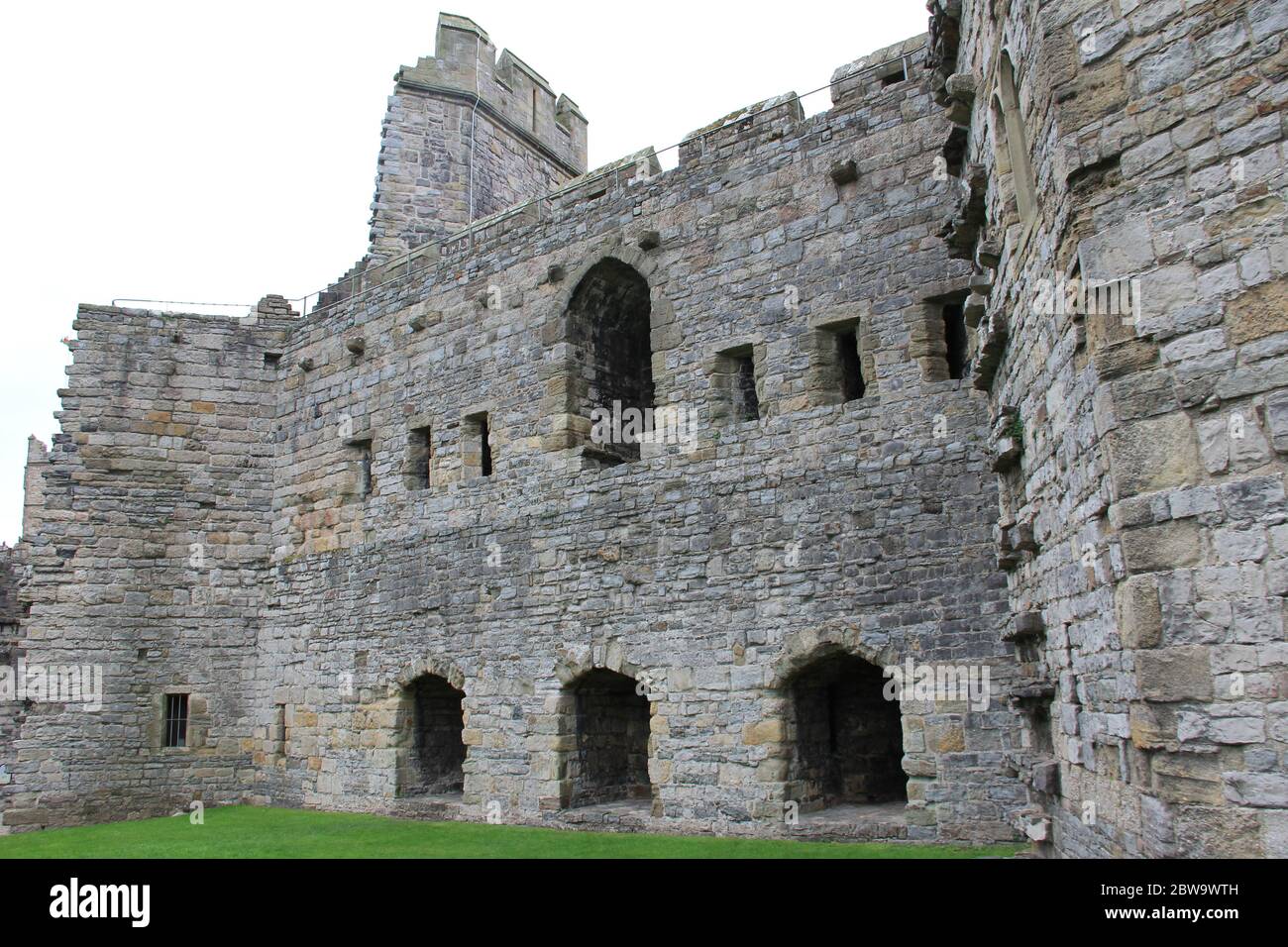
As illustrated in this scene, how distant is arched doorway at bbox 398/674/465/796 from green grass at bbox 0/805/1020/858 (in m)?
0.72

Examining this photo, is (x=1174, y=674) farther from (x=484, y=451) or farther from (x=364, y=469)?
(x=364, y=469)

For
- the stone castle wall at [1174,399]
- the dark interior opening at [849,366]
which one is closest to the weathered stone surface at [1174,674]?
the stone castle wall at [1174,399]

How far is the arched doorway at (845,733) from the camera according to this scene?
10.0 metres

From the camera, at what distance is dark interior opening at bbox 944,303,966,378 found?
10.1 m

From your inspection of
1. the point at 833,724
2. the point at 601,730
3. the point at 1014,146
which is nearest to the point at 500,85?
the point at 601,730

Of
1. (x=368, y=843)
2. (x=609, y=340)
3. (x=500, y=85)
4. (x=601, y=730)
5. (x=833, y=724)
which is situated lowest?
(x=368, y=843)

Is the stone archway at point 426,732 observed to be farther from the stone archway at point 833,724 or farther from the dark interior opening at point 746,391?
the dark interior opening at point 746,391

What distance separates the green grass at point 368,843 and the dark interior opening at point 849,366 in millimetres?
4316

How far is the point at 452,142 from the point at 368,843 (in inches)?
504

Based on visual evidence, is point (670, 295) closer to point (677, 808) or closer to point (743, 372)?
point (743, 372)

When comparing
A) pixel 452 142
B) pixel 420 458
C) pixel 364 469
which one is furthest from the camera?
pixel 452 142

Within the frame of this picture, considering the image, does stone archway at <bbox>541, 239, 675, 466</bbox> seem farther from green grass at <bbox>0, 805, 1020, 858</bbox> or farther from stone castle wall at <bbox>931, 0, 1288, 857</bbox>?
stone castle wall at <bbox>931, 0, 1288, 857</bbox>

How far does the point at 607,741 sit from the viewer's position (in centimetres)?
1205
